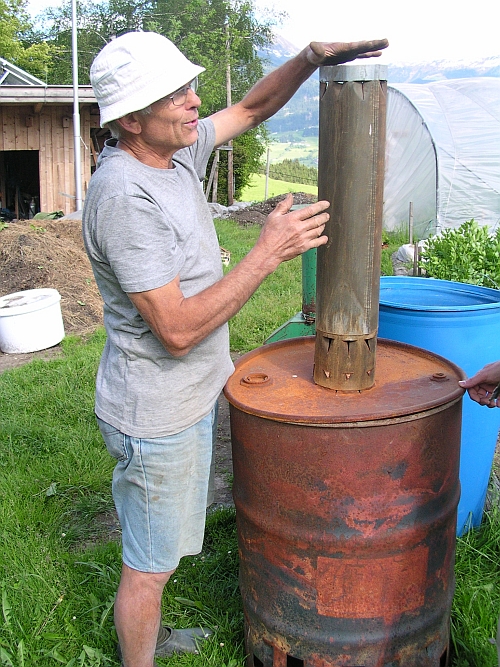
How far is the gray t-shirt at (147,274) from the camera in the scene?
6.31ft

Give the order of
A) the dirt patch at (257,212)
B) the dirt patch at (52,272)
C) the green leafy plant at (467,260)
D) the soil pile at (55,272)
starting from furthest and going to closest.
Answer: the dirt patch at (257,212) → the soil pile at (55,272) → the dirt patch at (52,272) → the green leafy plant at (467,260)

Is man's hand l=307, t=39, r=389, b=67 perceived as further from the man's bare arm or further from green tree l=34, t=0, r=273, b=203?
green tree l=34, t=0, r=273, b=203

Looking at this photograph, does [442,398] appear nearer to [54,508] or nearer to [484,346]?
[484,346]

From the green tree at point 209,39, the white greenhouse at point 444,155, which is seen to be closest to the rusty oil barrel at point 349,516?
the white greenhouse at point 444,155

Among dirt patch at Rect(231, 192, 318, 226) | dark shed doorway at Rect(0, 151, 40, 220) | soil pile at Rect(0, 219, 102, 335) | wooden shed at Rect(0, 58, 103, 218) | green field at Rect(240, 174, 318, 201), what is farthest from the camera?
green field at Rect(240, 174, 318, 201)

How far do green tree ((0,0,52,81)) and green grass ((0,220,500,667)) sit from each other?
74.6ft

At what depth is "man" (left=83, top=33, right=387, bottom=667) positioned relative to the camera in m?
1.95

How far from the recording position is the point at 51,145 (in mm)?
14641

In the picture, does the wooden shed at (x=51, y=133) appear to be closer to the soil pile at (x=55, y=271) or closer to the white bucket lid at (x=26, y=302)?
the soil pile at (x=55, y=271)

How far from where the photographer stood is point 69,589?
2961 millimetres

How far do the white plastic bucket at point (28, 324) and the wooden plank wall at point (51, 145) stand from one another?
8.28 m

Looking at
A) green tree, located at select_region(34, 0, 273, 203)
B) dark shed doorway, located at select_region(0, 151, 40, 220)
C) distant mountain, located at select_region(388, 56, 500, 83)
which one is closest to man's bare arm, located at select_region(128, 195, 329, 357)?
distant mountain, located at select_region(388, 56, 500, 83)

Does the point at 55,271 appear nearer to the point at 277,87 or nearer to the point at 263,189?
the point at 277,87

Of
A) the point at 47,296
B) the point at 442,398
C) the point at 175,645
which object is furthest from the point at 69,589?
the point at 47,296
